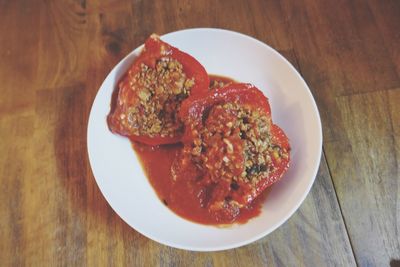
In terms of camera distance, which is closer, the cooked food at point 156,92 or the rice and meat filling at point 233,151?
the rice and meat filling at point 233,151

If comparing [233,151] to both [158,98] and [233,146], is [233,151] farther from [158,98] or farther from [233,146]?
[158,98]

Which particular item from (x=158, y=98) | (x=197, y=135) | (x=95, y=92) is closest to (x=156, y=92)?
(x=158, y=98)

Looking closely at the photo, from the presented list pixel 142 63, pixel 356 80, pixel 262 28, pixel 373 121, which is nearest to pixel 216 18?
pixel 262 28

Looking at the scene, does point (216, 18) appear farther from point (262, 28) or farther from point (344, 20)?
point (344, 20)

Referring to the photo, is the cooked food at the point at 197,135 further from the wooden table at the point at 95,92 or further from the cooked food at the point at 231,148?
the wooden table at the point at 95,92

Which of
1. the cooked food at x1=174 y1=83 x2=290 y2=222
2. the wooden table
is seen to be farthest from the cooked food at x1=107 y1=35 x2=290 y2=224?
the wooden table

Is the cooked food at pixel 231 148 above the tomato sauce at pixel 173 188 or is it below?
above

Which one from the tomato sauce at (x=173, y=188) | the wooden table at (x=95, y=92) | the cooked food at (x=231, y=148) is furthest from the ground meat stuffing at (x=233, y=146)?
the wooden table at (x=95, y=92)
